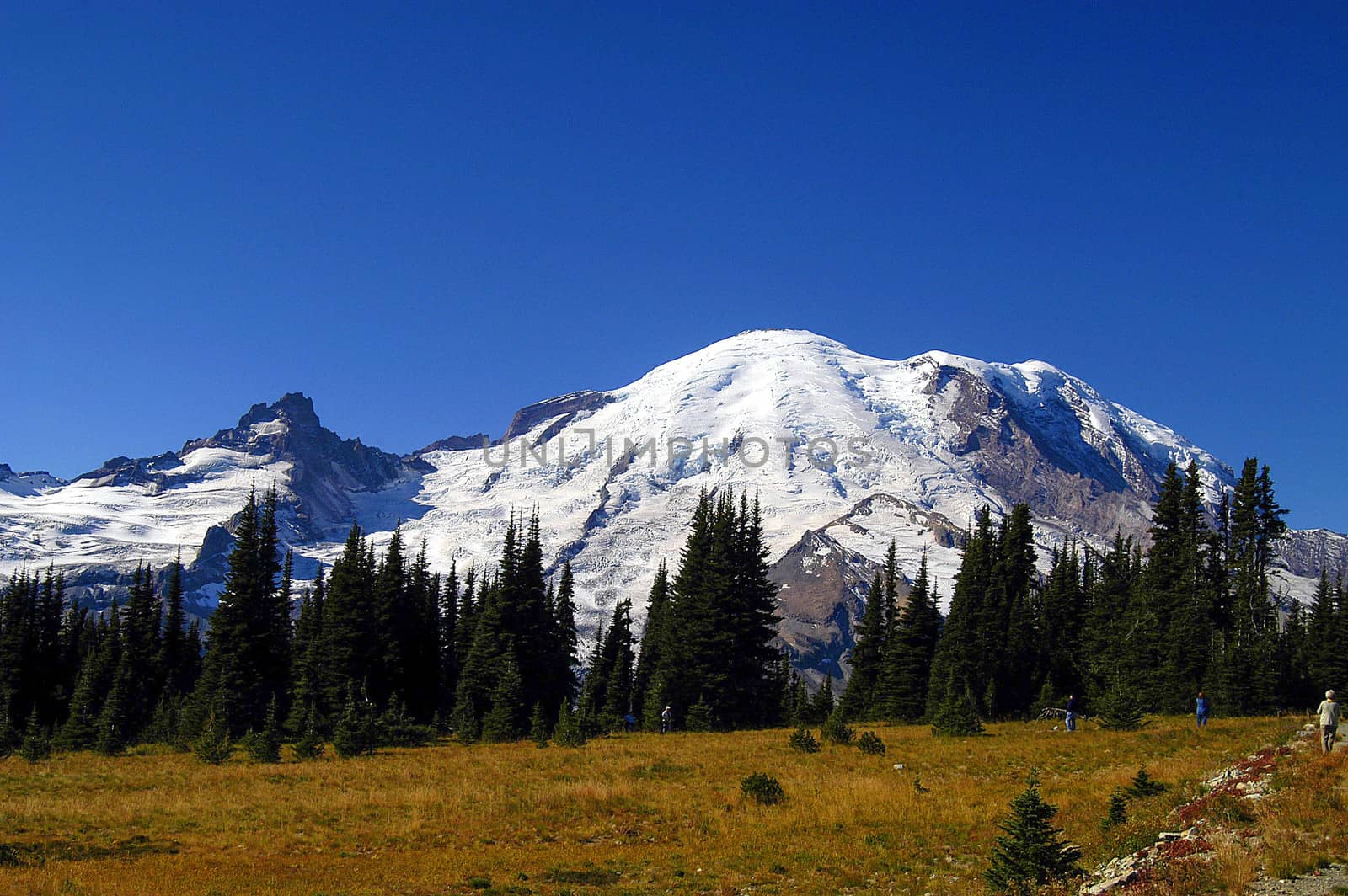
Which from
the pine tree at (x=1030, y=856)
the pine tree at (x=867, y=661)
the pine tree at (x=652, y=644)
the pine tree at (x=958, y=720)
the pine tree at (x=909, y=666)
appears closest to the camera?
the pine tree at (x=1030, y=856)

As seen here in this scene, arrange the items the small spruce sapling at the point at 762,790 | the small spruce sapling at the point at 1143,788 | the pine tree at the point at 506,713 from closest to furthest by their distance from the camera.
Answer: the small spruce sapling at the point at 1143,788 < the small spruce sapling at the point at 762,790 < the pine tree at the point at 506,713

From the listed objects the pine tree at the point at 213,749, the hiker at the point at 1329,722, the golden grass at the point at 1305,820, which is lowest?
the pine tree at the point at 213,749

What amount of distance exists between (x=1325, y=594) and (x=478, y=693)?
206 feet

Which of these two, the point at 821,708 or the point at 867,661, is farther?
the point at 867,661

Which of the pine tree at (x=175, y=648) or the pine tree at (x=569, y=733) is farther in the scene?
the pine tree at (x=175, y=648)

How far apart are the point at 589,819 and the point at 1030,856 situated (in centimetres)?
1365

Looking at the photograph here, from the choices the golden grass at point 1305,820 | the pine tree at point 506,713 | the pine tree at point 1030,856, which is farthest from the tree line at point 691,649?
the pine tree at point 1030,856

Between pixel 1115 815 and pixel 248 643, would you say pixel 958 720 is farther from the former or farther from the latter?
pixel 248 643

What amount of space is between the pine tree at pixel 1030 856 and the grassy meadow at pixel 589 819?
1114 millimetres

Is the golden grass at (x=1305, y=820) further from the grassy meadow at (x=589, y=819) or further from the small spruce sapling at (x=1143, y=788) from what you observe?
the small spruce sapling at (x=1143, y=788)

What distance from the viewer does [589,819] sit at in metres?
26.8

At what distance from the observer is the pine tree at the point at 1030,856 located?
15977 millimetres

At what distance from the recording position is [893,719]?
67.0 metres

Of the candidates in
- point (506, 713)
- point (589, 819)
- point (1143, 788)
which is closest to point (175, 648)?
point (506, 713)
